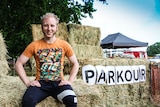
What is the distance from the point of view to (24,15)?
14398 mm

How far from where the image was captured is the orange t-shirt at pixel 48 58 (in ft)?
11.9

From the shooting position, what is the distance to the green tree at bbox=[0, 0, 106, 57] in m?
14.1

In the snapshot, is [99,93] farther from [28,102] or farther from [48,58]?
[28,102]

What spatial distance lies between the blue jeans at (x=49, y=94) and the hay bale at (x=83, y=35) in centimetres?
522

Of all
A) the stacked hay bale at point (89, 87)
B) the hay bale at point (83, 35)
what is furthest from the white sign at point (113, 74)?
the hay bale at point (83, 35)

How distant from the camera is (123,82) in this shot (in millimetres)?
7195

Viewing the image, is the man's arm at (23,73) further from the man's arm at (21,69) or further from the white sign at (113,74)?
the white sign at (113,74)

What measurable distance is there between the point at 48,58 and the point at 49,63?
0.17 ft

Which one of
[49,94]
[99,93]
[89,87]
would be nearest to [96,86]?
[99,93]

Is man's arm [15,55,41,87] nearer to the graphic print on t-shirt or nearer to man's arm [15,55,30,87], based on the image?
man's arm [15,55,30,87]

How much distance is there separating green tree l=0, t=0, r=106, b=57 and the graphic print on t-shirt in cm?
1038

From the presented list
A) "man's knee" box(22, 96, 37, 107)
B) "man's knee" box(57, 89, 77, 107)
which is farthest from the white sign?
"man's knee" box(22, 96, 37, 107)

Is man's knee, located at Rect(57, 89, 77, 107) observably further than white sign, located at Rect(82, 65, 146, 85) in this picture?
→ No

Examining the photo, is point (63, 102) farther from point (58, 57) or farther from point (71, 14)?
point (71, 14)
